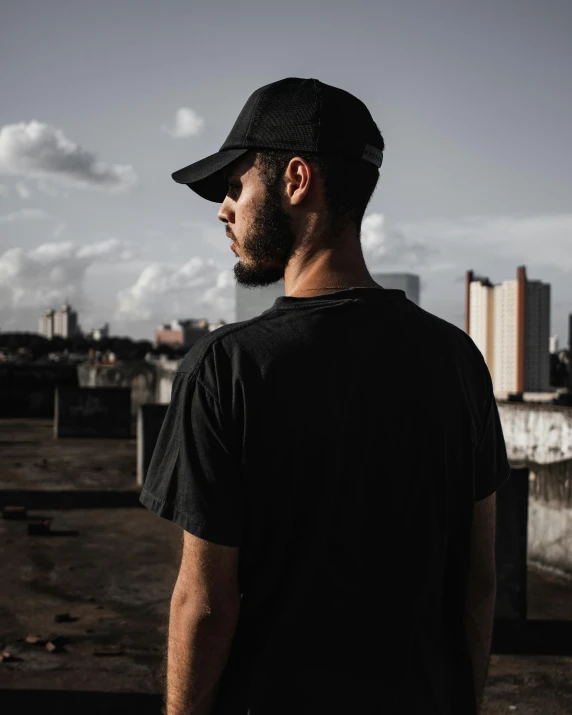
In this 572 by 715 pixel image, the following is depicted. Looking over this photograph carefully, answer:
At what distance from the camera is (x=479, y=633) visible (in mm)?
1519

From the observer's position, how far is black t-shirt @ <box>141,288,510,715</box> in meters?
1.25

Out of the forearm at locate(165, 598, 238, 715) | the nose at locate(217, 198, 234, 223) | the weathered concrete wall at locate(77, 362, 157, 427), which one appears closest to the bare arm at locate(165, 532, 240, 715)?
the forearm at locate(165, 598, 238, 715)

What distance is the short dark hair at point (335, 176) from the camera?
4.59 feet

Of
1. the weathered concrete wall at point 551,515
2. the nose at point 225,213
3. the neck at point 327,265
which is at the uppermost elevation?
the nose at point 225,213

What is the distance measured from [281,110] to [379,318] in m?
0.45

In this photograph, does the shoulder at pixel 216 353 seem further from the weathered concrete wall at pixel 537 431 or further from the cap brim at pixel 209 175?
the weathered concrete wall at pixel 537 431

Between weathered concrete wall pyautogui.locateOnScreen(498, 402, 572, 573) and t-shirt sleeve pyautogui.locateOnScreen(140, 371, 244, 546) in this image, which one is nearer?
t-shirt sleeve pyautogui.locateOnScreen(140, 371, 244, 546)

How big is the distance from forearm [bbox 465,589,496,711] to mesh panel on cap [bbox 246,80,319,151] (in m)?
1.01

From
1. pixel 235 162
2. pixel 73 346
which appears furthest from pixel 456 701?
pixel 73 346

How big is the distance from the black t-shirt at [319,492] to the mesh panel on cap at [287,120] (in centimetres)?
31

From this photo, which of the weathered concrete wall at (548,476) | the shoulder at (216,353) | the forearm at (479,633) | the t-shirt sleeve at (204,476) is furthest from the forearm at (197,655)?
the weathered concrete wall at (548,476)

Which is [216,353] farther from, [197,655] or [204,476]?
[197,655]

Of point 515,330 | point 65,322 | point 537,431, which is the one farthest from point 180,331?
point 537,431

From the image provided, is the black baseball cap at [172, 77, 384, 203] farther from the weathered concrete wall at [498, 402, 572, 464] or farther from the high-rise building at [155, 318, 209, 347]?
the high-rise building at [155, 318, 209, 347]
